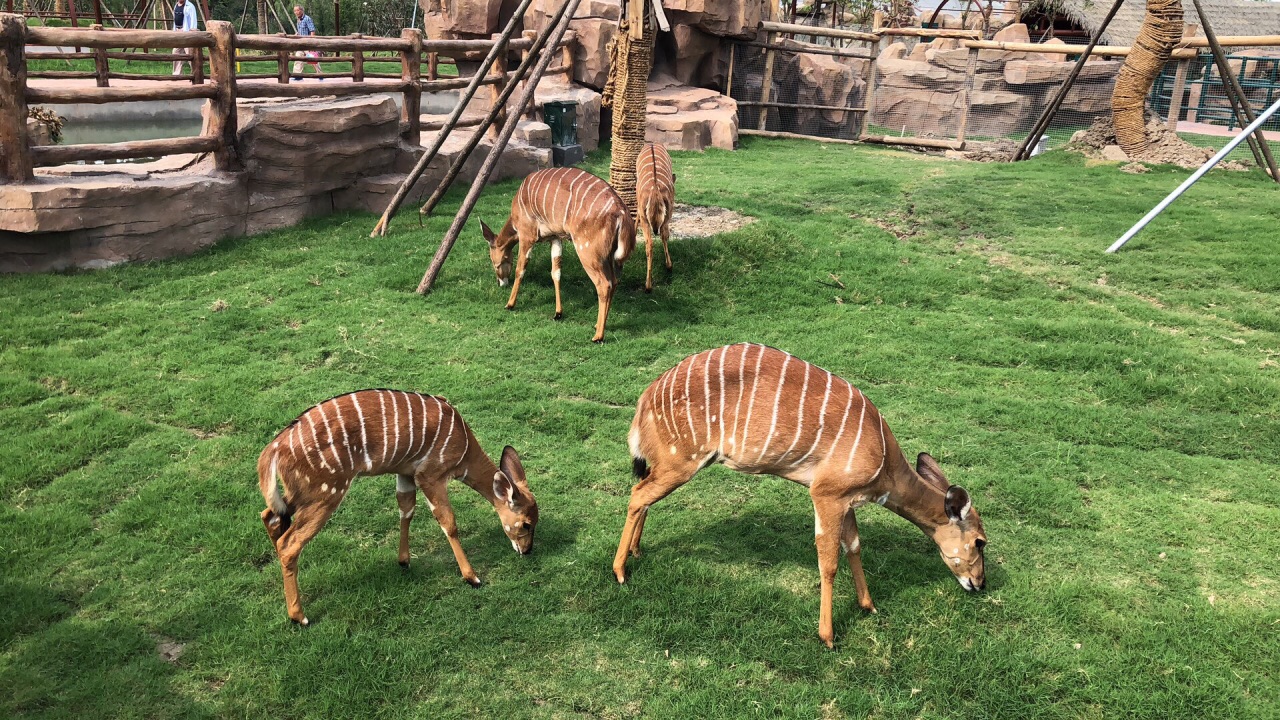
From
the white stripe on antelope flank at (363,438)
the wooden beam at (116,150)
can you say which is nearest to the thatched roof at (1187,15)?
the wooden beam at (116,150)

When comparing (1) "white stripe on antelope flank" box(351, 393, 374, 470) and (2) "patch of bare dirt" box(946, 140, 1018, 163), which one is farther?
(2) "patch of bare dirt" box(946, 140, 1018, 163)

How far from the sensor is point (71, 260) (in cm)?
815

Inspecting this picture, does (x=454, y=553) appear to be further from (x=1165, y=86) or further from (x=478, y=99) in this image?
(x=1165, y=86)

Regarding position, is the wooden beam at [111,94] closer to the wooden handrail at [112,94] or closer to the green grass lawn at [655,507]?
the wooden handrail at [112,94]

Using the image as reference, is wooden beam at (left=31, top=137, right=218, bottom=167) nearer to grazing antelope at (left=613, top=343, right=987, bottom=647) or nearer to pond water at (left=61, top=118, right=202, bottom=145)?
grazing antelope at (left=613, top=343, right=987, bottom=647)

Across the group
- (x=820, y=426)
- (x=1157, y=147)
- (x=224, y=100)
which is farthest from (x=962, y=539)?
(x=1157, y=147)

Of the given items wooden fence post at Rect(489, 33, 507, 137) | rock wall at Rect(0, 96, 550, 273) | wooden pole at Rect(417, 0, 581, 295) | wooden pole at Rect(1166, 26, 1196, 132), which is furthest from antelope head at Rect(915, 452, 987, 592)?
wooden pole at Rect(1166, 26, 1196, 132)

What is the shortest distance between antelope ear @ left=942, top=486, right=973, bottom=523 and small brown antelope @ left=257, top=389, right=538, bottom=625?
205 centimetres

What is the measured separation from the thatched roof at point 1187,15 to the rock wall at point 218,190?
24347 millimetres

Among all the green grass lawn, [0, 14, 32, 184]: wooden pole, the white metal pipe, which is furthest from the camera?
the white metal pipe

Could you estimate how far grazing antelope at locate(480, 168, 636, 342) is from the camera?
25.4 feet

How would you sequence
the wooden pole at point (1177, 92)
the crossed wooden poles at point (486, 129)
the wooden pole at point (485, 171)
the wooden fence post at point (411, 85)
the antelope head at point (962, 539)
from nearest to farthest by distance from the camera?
the antelope head at point (962, 539), the wooden pole at point (485, 171), the crossed wooden poles at point (486, 129), the wooden fence post at point (411, 85), the wooden pole at point (1177, 92)

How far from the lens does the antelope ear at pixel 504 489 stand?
15.3 ft

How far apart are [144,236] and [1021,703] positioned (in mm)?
8201
